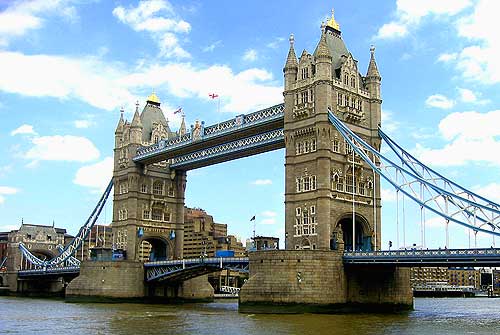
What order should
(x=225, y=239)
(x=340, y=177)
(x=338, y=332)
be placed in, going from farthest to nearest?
(x=225, y=239) → (x=340, y=177) → (x=338, y=332)

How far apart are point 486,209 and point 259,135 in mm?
28573

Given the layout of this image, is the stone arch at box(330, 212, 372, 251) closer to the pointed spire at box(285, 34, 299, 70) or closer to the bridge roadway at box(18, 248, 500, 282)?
the bridge roadway at box(18, 248, 500, 282)

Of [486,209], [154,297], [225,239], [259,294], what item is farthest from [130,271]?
[225,239]

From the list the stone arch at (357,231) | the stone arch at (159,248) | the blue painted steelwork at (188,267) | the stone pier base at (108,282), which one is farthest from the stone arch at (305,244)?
the stone arch at (159,248)

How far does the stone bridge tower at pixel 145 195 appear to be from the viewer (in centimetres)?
9462

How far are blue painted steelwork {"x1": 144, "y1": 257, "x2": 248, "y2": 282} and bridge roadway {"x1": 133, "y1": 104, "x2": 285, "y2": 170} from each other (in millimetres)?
12735

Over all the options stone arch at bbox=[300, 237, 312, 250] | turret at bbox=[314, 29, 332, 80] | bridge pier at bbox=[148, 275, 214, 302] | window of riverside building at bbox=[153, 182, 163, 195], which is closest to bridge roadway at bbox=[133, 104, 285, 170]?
window of riverside building at bbox=[153, 182, 163, 195]

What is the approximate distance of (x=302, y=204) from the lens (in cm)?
6944

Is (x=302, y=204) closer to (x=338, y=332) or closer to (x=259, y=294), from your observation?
(x=259, y=294)

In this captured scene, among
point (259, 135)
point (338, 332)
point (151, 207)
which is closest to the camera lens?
point (338, 332)

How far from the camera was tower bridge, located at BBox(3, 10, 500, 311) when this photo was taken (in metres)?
61.5

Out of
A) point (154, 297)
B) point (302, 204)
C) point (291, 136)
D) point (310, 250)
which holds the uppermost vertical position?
point (291, 136)

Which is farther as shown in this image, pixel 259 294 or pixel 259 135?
pixel 259 135

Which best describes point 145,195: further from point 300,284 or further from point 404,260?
point 404,260
